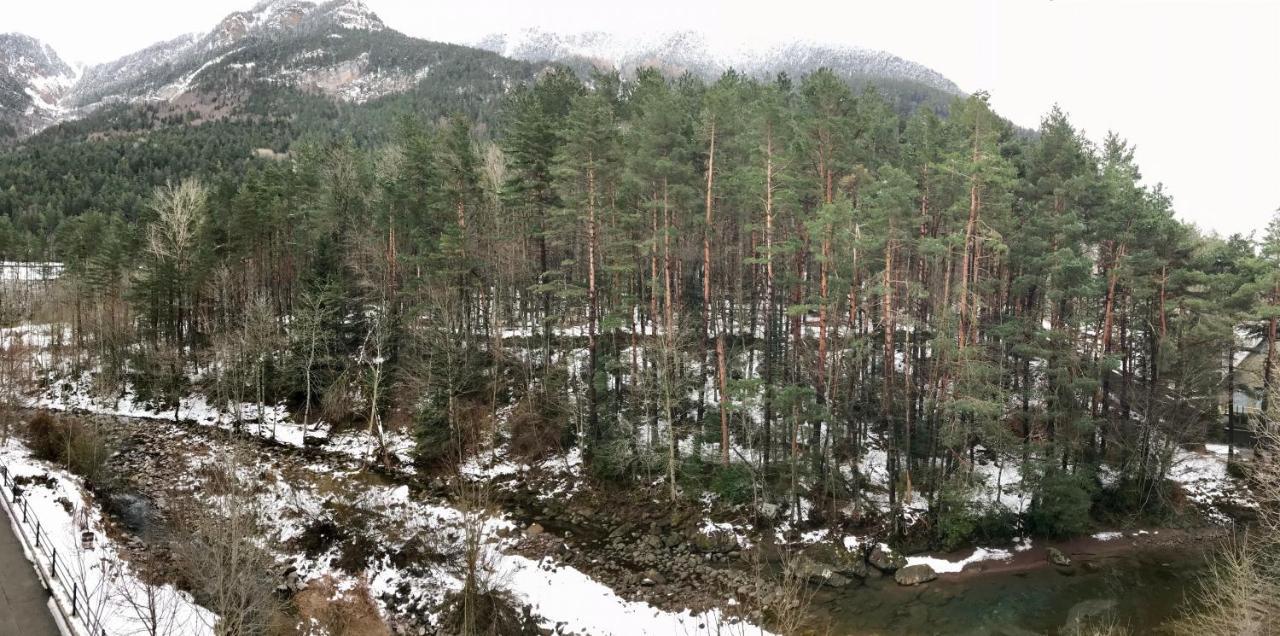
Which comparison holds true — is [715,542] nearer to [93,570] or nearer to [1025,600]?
[1025,600]

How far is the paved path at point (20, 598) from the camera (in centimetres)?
1404

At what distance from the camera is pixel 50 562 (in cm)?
1683

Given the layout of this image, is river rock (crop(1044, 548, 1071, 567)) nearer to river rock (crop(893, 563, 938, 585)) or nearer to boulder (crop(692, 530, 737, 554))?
river rock (crop(893, 563, 938, 585))

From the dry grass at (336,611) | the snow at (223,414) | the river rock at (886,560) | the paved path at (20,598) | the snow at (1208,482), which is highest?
the paved path at (20,598)

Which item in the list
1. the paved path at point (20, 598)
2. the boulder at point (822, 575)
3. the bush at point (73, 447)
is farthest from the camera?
the bush at point (73, 447)

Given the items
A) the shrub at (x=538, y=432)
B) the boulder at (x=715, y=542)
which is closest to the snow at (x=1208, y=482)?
the boulder at (x=715, y=542)

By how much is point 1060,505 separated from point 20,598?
34.7 m

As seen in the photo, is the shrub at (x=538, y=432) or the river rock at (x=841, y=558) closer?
the river rock at (x=841, y=558)

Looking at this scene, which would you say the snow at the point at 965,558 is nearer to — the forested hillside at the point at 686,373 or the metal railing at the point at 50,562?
the forested hillside at the point at 686,373

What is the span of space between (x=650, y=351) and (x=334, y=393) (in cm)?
1969

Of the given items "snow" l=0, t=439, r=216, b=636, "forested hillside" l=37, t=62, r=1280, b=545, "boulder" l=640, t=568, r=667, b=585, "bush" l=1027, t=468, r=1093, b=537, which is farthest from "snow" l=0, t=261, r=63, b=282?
"bush" l=1027, t=468, r=1093, b=537

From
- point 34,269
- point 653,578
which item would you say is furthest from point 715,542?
point 34,269

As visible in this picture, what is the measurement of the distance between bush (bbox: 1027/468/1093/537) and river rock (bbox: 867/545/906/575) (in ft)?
22.4

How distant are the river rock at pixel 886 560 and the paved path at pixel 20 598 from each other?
25.2 meters
